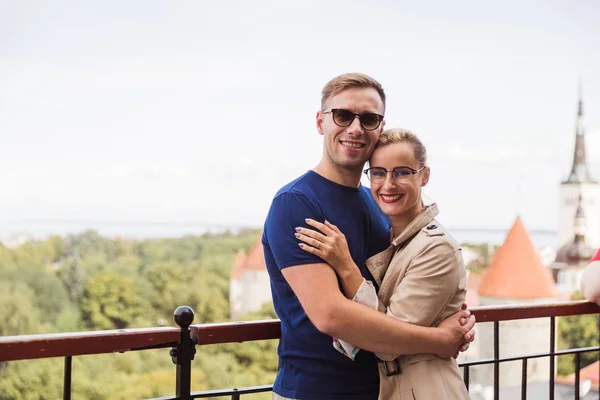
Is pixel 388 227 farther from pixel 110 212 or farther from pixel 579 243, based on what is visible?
pixel 110 212

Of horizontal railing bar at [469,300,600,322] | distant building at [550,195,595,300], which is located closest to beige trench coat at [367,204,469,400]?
horizontal railing bar at [469,300,600,322]

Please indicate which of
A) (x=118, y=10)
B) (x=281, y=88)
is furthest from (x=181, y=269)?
(x=118, y=10)

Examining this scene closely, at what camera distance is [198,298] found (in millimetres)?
44406

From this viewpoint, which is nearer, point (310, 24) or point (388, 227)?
point (388, 227)

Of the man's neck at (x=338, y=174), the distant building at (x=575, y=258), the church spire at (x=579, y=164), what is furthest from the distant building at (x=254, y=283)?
the man's neck at (x=338, y=174)

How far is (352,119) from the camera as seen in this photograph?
1.50 m

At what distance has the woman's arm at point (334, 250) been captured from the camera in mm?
1320

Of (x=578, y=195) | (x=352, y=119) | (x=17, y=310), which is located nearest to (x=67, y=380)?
(x=352, y=119)

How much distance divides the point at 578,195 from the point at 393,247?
5551cm

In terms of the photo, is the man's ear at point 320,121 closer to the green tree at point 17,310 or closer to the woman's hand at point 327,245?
the woman's hand at point 327,245

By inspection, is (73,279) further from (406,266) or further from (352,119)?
(406,266)

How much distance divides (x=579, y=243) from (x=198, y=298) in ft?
84.3

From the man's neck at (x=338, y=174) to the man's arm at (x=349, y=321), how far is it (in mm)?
248

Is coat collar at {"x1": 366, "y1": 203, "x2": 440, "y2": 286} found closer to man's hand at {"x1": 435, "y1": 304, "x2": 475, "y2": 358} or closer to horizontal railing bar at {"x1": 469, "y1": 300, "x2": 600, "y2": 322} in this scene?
man's hand at {"x1": 435, "y1": 304, "x2": 475, "y2": 358}
